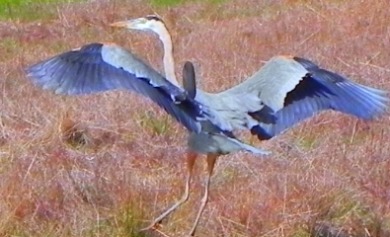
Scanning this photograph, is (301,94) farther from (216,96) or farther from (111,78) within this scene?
(111,78)

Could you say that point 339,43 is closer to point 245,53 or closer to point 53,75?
point 245,53

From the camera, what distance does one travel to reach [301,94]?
5.57 m

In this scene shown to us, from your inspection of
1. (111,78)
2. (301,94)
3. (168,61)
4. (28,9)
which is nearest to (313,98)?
(301,94)

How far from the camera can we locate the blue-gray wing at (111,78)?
16.5 ft

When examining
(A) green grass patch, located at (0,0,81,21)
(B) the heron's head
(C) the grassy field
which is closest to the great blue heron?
(B) the heron's head

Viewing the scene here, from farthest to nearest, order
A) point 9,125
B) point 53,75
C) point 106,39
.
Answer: point 106,39
point 9,125
point 53,75

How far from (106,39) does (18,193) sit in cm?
806

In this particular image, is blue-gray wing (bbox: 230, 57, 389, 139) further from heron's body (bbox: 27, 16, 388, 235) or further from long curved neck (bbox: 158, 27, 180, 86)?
long curved neck (bbox: 158, 27, 180, 86)

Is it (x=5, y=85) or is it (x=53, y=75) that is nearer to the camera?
(x=53, y=75)

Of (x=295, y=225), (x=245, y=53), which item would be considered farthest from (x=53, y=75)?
(x=245, y=53)

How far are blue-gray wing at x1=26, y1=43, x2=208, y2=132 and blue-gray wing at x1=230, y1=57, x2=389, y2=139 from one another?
377 millimetres

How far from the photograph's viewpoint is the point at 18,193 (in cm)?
580

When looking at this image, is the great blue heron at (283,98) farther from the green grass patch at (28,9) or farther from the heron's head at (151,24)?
the green grass patch at (28,9)

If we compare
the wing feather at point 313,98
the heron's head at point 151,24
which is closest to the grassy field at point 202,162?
the wing feather at point 313,98
